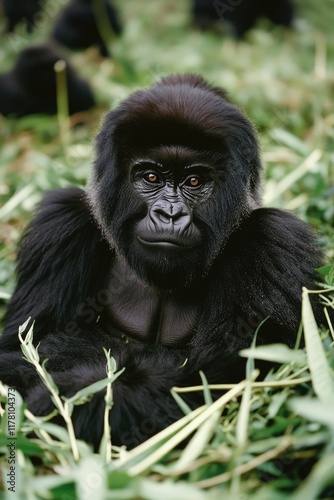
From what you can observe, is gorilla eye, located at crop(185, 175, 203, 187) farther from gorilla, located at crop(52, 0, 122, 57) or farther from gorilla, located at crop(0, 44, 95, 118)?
gorilla, located at crop(52, 0, 122, 57)

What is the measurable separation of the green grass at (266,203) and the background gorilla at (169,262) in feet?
0.82

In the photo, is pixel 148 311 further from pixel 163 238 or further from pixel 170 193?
pixel 170 193

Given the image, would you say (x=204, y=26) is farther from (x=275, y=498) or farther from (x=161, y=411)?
(x=275, y=498)

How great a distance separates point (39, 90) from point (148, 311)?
5.86m

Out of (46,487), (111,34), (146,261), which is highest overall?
(111,34)

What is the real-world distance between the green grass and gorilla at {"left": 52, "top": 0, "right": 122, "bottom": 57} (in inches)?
19.8

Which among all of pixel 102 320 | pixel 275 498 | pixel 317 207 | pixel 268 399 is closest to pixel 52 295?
pixel 102 320

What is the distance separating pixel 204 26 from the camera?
474 inches

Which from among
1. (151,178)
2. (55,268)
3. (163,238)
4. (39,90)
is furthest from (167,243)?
(39,90)

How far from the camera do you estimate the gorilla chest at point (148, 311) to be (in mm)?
3617

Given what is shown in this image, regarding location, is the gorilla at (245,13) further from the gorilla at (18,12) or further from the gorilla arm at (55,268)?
the gorilla arm at (55,268)

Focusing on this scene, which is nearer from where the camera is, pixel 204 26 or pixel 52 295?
pixel 52 295

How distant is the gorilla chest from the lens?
362 cm

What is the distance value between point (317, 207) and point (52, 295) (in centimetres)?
236
